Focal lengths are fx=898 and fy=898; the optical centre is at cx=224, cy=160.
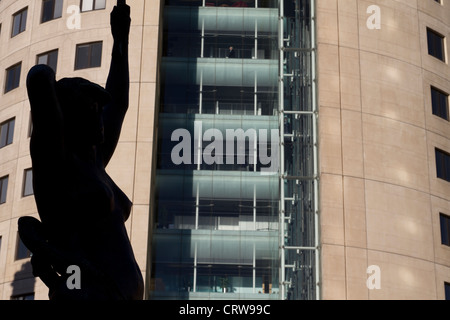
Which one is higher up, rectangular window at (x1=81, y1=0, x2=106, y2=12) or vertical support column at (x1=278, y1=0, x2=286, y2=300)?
rectangular window at (x1=81, y1=0, x2=106, y2=12)

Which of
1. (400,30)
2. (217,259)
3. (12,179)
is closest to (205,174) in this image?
Result: (217,259)

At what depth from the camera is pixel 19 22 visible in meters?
49.9

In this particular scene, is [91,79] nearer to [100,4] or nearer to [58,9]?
[100,4]

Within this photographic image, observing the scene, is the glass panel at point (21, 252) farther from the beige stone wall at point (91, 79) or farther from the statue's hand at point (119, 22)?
the statue's hand at point (119, 22)

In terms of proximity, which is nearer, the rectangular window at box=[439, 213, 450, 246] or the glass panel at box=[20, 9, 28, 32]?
the rectangular window at box=[439, 213, 450, 246]

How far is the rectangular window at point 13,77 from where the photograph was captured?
48250 millimetres

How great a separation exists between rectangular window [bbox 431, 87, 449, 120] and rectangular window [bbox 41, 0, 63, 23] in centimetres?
2043

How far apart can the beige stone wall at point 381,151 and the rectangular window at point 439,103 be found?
0.41 metres

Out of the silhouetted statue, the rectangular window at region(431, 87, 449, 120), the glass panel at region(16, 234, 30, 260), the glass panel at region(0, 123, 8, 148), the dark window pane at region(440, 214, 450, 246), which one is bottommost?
the silhouetted statue

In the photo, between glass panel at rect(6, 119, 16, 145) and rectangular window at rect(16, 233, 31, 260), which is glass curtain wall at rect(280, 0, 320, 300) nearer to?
rectangular window at rect(16, 233, 31, 260)

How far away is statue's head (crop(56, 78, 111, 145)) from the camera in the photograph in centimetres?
586

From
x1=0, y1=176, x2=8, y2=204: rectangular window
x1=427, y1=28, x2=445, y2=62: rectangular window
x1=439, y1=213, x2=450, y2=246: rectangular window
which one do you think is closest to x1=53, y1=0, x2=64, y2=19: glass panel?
x1=0, y1=176, x2=8, y2=204: rectangular window

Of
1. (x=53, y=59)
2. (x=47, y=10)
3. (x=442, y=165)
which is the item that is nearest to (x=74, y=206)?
(x=53, y=59)
